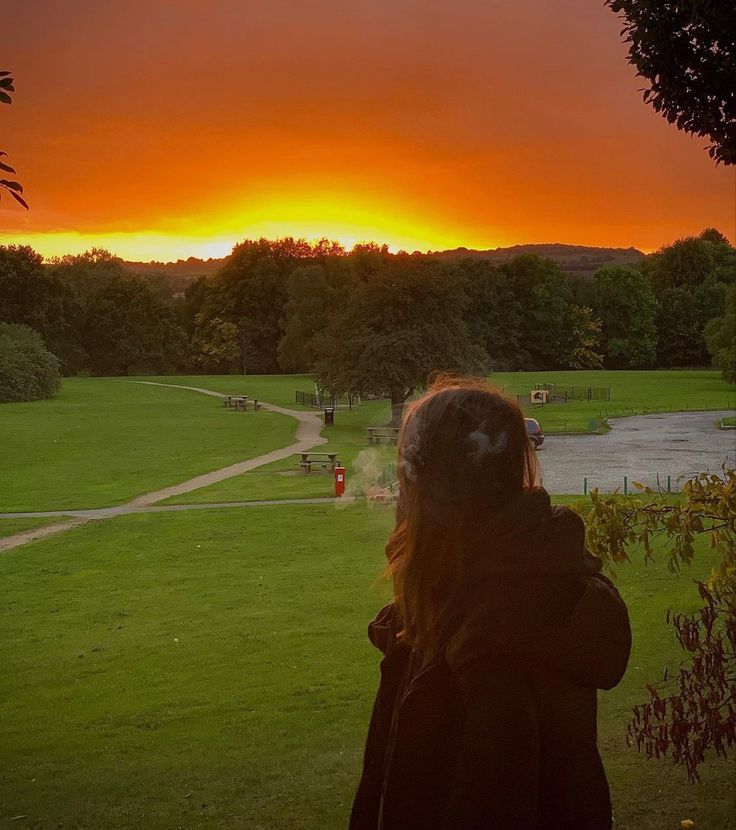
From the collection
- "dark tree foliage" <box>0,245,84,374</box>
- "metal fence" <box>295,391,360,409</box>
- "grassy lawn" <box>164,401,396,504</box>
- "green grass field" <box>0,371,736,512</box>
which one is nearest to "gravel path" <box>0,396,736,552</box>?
"grassy lawn" <box>164,401,396,504</box>

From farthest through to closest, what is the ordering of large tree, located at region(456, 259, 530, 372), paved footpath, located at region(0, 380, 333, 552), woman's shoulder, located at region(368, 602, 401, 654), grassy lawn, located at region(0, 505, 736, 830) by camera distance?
large tree, located at region(456, 259, 530, 372) → paved footpath, located at region(0, 380, 333, 552) → grassy lawn, located at region(0, 505, 736, 830) → woman's shoulder, located at region(368, 602, 401, 654)

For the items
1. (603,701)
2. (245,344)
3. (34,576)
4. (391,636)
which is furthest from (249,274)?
(391,636)

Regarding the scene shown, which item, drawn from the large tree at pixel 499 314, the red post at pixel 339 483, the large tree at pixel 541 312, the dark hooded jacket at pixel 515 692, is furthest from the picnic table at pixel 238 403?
the dark hooded jacket at pixel 515 692

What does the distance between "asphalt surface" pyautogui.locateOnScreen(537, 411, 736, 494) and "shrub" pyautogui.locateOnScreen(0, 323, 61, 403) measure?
16818 mm

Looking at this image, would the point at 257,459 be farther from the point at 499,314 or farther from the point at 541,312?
the point at 541,312

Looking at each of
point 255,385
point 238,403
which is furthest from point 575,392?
point 238,403

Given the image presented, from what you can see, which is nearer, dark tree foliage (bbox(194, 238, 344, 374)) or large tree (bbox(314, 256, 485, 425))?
large tree (bbox(314, 256, 485, 425))

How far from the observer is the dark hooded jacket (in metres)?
2.13

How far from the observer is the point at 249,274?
8119cm

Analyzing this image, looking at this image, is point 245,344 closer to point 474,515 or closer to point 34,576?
point 34,576

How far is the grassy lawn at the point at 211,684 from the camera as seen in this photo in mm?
6781

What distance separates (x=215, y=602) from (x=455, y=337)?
2991 cm

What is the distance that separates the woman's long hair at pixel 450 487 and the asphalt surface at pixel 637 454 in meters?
20.4

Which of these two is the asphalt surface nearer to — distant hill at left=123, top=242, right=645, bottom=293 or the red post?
the red post
